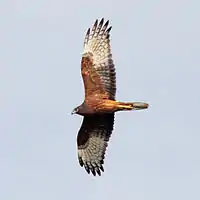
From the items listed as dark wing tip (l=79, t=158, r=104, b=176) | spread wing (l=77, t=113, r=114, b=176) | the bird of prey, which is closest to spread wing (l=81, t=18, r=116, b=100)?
the bird of prey

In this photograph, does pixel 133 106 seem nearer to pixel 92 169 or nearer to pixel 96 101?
pixel 96 101

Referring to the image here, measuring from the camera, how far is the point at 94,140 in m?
19.1

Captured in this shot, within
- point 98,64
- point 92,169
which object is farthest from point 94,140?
point 98,64

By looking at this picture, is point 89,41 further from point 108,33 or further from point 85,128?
point 85,128

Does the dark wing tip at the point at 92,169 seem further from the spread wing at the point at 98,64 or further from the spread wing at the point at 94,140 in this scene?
the spread wing at the point at 98,64

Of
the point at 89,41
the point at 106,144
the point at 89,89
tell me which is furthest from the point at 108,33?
the point at 106,144

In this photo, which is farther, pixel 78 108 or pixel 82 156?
pixel 82 156

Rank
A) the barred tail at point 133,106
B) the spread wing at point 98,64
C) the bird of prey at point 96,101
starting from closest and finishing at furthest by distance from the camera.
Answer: the barred tail at point 133,106, the bird of prey at point 96,101, the spread wing at point 98,64

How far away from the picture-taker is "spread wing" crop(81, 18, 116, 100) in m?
18.5

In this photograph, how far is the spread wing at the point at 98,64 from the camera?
18484mm

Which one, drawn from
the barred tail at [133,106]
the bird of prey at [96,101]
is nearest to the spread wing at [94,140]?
the bird of prey at [96,101]

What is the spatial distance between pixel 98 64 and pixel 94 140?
223 centimetres

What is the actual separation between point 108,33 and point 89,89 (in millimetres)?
1887

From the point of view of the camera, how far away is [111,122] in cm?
1873
